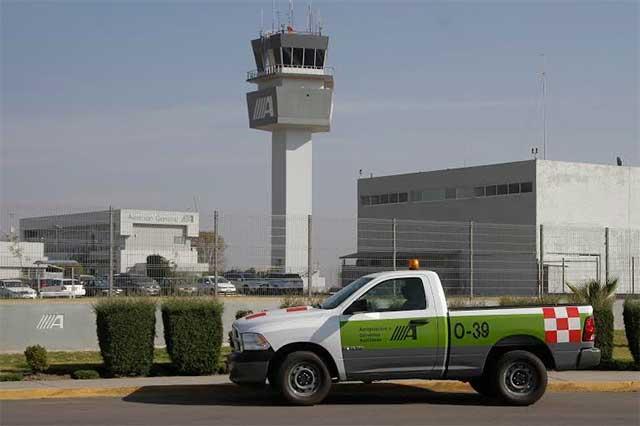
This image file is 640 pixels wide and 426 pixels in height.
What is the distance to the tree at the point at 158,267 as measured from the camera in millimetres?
23984

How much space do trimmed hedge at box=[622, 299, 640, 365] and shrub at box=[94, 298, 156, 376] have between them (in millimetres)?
8883

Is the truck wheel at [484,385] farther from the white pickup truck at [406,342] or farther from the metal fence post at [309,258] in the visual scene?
the metal fence post at [309,258]

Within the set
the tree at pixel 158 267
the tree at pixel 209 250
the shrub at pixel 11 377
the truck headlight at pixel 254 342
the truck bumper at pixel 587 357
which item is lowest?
the shrub at pixel 11 377

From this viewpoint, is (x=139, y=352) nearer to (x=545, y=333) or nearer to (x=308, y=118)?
(x=545, y=333)

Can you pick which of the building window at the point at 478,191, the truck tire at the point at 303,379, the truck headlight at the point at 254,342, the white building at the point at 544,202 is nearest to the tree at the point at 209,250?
the truck headlight at the point at 254,342

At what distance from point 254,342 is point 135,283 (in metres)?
9.13

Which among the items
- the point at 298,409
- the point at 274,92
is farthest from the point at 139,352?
the point at 274,92

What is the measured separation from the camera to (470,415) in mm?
14273

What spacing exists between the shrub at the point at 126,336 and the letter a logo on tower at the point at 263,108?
64554mm

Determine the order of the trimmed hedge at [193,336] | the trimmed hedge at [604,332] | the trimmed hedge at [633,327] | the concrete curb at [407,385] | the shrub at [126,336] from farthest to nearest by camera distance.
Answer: the trimmed hedge at [604,332] → the trimmed hedge at [633,327] → the trimmed hedge at [193,336] → the shrub at [126,336] → the concrete curb at [407,385]

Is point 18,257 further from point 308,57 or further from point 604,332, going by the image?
point 308,57

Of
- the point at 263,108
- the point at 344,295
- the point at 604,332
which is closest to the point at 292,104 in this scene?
the point at 263,108

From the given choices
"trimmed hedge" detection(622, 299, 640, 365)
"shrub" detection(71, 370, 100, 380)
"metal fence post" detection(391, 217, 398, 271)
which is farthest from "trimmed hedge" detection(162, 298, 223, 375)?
"metal fence post" detection(391, 217, 398, 271)

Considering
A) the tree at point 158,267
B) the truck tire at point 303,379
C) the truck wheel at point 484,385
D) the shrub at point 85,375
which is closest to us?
the truck tire at point 303,379
